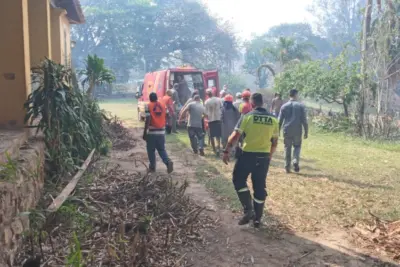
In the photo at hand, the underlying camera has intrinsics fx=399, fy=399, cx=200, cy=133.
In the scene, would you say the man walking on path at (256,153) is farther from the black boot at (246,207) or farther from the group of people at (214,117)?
the group of people at (214,117)

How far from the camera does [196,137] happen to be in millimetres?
10609

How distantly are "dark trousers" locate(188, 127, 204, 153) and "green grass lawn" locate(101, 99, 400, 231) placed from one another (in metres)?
0.37

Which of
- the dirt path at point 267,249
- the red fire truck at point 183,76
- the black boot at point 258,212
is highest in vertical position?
the red fire truck at point 183,76

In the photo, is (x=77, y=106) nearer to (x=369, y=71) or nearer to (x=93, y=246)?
(x=93, y=246)

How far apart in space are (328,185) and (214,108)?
358 centimetres

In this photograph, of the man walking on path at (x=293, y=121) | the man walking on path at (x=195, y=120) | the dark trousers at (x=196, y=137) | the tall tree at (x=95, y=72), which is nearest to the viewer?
the man walking on path at (x=293, y=121)

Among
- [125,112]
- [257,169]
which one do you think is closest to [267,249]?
[257,169]

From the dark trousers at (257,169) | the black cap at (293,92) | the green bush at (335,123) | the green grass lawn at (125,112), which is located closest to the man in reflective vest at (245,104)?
the black cap at (293,92)

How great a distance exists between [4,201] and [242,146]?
3.03m

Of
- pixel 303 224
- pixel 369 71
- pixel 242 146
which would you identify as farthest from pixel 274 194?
pixel 369 71

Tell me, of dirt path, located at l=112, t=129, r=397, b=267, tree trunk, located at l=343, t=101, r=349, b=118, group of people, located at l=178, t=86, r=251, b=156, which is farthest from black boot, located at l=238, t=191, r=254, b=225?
tree trunk, located at l=343, t=101, r=349, b=118

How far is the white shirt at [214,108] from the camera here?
1001cm

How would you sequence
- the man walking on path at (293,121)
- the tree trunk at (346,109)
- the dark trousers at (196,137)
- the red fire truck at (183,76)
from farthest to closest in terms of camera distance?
the tree trunk at (346,109)
the red fire truck at (183,76)
the dark trousers at (196,137)
the man walking on path at (293,121)

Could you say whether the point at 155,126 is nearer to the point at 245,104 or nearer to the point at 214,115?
the point at 245,104
